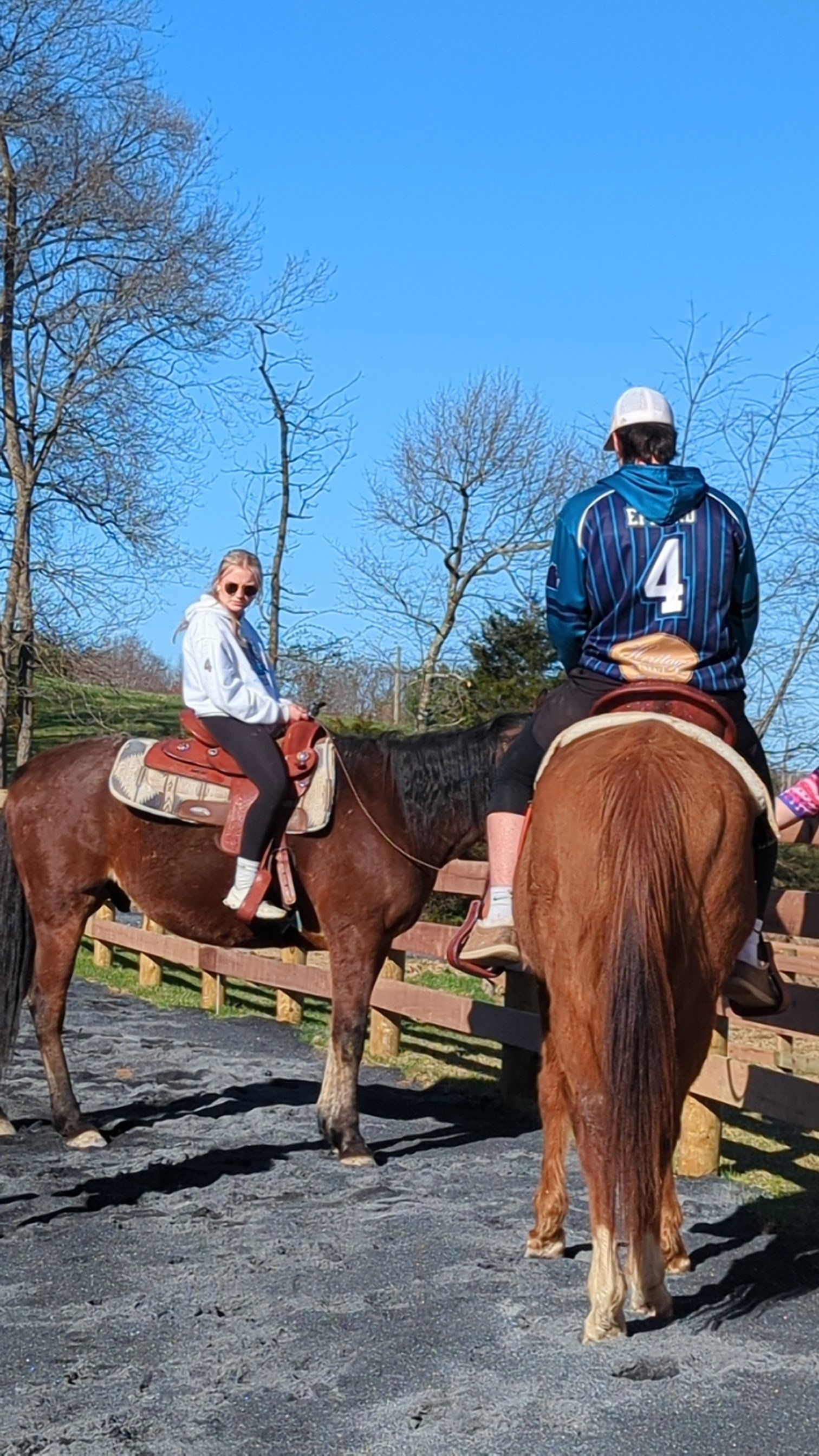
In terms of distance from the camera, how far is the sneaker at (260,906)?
18.8ft

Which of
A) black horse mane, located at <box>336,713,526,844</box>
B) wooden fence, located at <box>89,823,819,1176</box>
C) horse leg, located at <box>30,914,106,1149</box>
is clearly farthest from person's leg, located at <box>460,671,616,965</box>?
horse leg, located at <box>30,914,106,1149</box>

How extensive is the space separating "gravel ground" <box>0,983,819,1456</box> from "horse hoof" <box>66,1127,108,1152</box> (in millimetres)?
71

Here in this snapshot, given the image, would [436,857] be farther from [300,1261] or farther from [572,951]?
[572,951]

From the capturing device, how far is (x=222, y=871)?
5.94 meters

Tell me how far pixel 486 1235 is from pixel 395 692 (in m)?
12.2

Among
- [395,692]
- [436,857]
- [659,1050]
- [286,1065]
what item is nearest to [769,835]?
[659,1050]

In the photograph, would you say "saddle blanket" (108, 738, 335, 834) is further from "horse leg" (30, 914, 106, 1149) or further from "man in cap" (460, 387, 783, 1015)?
"man in cap" (460, 387, 783, 1015)

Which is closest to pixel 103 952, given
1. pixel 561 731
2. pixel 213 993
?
pixel 213 993

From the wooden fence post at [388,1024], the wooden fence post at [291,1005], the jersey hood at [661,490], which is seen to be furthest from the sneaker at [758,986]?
the wooden fence post at [291,1005]

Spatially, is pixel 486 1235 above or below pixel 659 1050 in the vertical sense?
below

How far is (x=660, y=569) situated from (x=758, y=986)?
1.17 meters

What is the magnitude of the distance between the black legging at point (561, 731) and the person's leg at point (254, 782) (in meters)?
1.78

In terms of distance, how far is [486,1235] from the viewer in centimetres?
439

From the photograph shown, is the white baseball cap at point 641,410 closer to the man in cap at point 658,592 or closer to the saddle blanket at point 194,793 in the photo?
the man in cap at point 658,592
